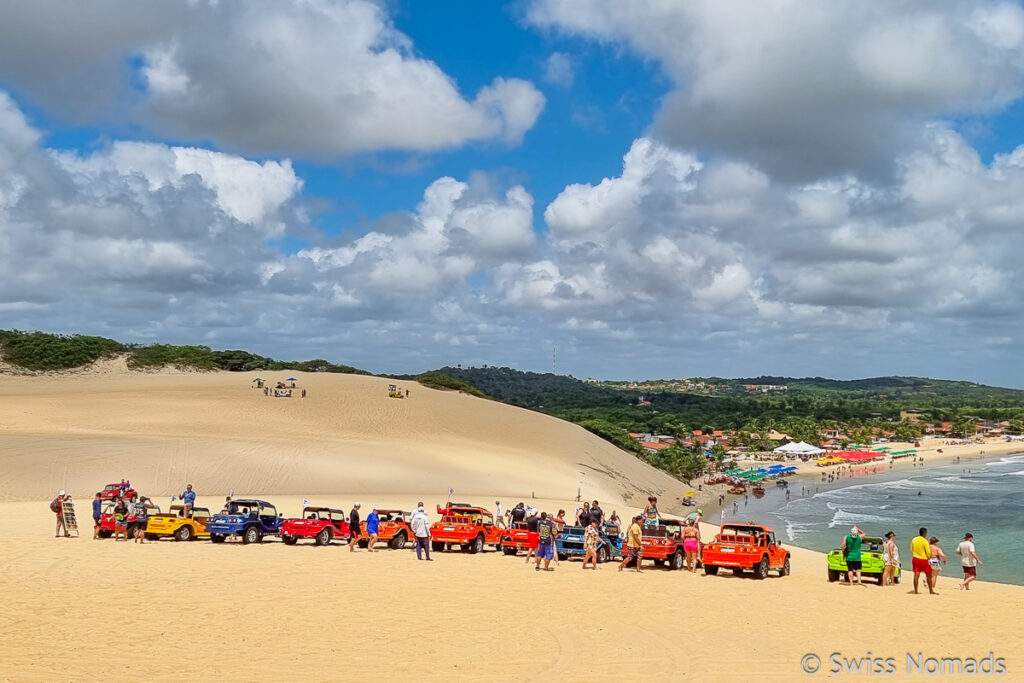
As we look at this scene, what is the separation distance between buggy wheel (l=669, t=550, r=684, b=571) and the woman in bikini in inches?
7.3

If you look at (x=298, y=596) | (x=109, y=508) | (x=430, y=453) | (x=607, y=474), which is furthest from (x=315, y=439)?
(x=298, y=596)

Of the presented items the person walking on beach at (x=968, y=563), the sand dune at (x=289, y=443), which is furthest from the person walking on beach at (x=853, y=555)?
the sand dune at (x=289, y=443)

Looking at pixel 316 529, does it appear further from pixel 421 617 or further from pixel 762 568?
pixel 762 568

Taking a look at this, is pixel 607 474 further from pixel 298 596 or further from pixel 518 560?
pixel 298 596

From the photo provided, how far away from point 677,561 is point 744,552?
2223mm

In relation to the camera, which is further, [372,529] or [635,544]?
[372,529]

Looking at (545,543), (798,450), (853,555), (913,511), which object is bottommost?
(913,511)

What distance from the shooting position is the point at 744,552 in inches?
850

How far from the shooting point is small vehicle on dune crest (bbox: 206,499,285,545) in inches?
1016

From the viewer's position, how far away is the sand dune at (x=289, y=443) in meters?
45.2

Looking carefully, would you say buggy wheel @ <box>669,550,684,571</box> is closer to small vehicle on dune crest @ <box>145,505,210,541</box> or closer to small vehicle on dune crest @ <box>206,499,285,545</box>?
small vehicle on dune crest @ <box>206,499,285,545</box>

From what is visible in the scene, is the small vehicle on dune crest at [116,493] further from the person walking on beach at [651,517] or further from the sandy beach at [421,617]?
the person walking on beach at [651,517]

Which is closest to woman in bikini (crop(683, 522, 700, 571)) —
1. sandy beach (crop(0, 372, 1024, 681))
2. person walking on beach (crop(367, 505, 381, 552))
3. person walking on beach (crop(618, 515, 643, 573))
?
sandy beach (crop(0, 372, 1024, 681))

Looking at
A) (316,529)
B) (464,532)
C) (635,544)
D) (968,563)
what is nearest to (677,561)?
(635,544)
